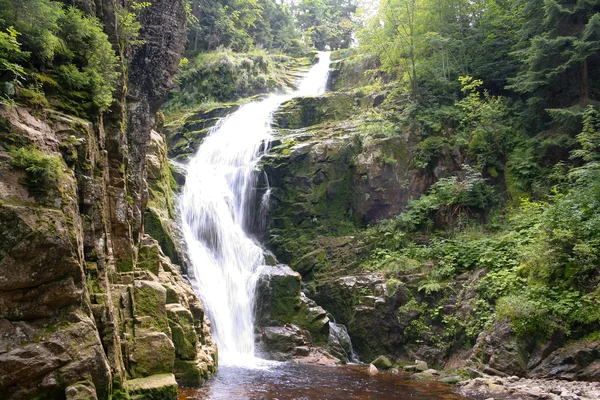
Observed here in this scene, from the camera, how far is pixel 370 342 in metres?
14.0

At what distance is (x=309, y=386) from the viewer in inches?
380

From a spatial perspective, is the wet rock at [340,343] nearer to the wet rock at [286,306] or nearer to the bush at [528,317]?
the wet rock at [286,306]

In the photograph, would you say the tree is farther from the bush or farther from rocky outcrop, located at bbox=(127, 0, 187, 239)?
rocky outcrop, located at bbox=(127, 0, 187, 239)

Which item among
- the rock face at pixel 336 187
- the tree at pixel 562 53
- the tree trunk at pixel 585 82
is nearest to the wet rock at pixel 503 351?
the rock face at pixel 336 187

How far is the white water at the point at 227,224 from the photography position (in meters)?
13.6

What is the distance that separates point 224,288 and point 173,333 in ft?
17.0

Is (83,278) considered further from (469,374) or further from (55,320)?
(469,374)

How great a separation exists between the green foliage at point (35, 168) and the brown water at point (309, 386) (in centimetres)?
459

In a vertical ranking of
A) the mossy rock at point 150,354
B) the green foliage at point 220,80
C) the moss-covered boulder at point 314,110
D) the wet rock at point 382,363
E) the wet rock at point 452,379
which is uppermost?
the green foliage at point 220,80

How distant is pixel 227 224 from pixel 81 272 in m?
11.7

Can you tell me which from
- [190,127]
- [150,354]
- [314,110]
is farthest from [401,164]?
[150,354]

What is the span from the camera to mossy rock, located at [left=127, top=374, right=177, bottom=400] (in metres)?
6.59

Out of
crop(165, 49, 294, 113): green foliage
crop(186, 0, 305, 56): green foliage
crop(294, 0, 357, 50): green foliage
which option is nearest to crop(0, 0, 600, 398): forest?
crop(165, 49, 294, 113): green foliage

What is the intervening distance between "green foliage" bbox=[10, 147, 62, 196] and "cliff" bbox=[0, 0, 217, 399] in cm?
1
